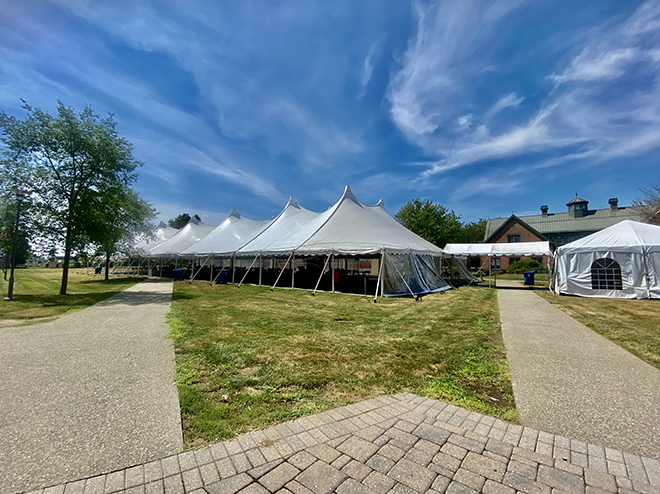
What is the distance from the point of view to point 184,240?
1112 inches

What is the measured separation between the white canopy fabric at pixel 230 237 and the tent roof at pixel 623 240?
17528 mm

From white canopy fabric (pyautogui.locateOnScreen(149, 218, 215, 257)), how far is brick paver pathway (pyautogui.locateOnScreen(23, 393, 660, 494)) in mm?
24889

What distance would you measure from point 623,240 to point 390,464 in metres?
16.5

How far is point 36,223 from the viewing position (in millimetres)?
12297

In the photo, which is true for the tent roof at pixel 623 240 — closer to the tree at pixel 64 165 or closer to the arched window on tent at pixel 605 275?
the arched window on tent at pixel 605 275

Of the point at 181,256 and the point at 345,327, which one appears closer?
the point at 345,327

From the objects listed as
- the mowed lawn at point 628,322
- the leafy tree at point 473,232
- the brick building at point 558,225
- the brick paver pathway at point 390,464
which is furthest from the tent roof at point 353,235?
the leafy tree at point 473,232

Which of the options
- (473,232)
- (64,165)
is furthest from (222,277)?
(473,232)

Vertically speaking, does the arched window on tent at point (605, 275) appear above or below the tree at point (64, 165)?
below

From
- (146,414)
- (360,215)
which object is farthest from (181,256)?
(146,414)

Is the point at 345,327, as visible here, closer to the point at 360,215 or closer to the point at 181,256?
the point at 360,215

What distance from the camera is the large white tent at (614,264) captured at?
39.5ft

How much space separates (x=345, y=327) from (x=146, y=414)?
4.23m

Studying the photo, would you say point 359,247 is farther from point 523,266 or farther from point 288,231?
point 523,266
